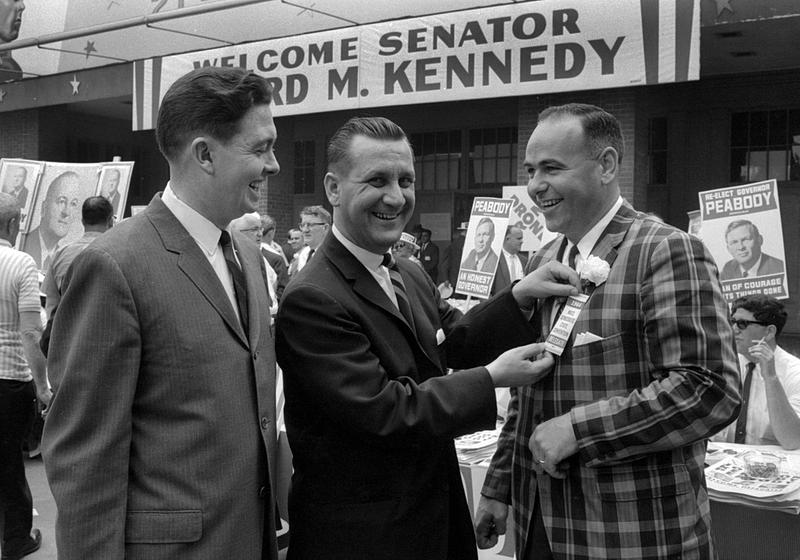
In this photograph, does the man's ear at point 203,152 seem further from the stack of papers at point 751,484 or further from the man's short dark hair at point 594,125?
the stack of papers at point 751,484

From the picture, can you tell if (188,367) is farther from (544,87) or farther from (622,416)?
(544,87)

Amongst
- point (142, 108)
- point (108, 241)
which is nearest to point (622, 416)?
point (108, 241)

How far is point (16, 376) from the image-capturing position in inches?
191

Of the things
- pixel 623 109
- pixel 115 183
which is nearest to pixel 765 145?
pixel 623 109

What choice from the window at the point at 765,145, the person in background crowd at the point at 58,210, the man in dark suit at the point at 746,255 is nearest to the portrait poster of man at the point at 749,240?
the man in dark suit at the point at 746,255

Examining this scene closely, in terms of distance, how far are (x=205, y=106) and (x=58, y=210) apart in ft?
24.3

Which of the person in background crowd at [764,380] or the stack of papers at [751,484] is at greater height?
the person in background crowd at [764,380]

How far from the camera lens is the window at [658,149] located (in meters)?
13.0

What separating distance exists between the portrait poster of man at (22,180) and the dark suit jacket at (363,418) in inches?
299

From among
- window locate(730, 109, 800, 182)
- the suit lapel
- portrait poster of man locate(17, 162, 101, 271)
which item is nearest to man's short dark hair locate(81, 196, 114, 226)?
portrait poster of man locate(17, 162, 101, 271)

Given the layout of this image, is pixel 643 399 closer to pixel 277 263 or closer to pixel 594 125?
pixel 594 125

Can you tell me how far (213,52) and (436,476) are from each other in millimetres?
11558

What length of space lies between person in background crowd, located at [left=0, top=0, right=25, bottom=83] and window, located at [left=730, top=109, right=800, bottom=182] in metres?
11.8

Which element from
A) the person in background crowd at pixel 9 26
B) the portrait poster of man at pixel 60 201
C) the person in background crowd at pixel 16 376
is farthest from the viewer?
the person in background crowd at pixel 9 26
